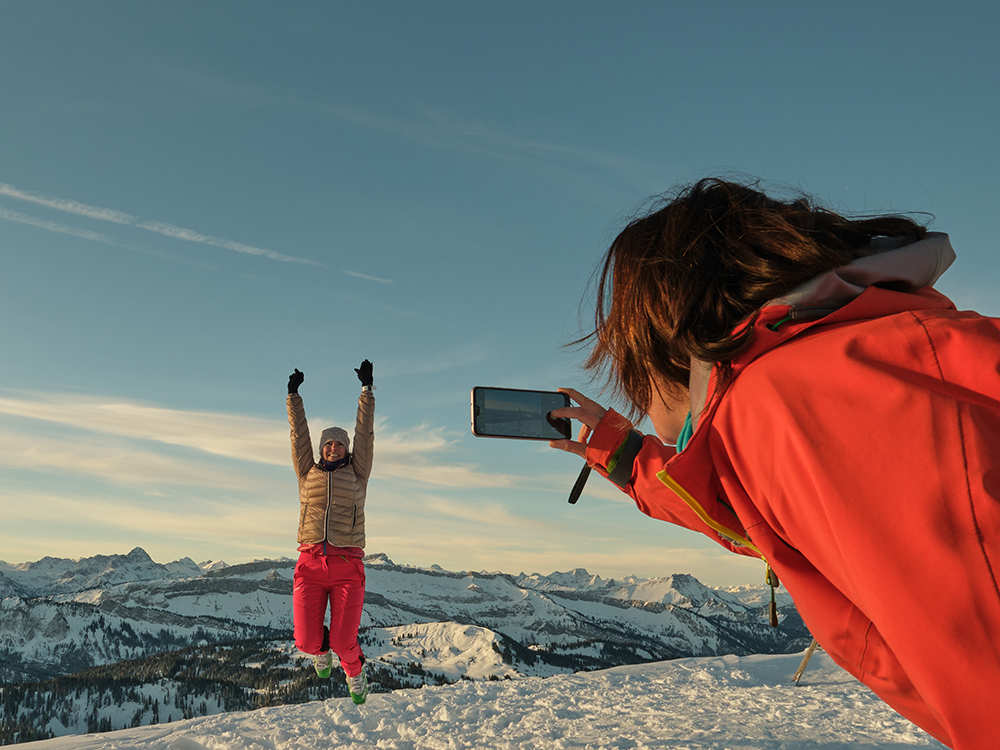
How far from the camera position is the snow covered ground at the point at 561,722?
7.29m

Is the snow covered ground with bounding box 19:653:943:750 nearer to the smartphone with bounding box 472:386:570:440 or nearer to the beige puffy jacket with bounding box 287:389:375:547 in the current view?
the beige puffy jacket with bounding box 287:389:375:547

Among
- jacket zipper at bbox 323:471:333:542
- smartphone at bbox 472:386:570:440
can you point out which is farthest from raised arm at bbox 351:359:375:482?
smartphone at bbox 472:386:570:440

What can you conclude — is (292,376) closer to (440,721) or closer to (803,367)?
(440,721)

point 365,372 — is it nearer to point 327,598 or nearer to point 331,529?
point 331,529

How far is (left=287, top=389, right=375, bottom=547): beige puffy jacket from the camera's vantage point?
26.2 feet

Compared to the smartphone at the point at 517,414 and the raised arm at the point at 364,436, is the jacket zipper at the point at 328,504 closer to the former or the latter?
the raised arm at the point at 364,436

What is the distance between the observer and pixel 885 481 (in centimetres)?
93

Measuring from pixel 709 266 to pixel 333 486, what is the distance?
23.8 feet

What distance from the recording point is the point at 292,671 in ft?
416

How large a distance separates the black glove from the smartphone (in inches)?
234

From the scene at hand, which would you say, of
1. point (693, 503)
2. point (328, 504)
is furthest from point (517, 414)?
point (328, 504)

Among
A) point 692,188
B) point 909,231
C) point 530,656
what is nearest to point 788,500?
point 909,231

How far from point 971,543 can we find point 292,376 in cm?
Answer: 847

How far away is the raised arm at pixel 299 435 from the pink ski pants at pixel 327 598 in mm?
1129
